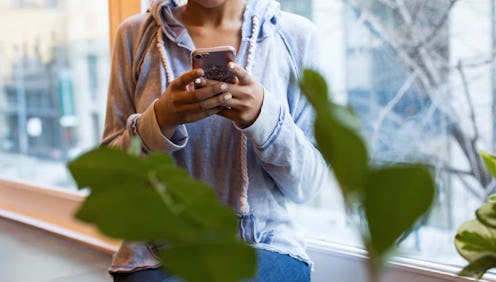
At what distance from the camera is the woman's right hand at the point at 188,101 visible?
1.07 m

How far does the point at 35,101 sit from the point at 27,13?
0.35m

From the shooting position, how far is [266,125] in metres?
1.11

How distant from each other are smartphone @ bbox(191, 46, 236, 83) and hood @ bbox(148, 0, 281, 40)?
203 millimetres

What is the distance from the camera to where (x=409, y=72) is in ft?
4.65

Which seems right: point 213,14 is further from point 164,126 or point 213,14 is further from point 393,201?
point 393,201

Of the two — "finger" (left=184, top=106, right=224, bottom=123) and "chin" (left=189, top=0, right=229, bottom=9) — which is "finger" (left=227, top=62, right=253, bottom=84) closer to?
"finger" (left=184, top=106, right=224, bottom=123)

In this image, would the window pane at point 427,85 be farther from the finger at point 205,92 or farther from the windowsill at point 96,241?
the finger at point 205,92

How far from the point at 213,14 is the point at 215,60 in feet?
0.80

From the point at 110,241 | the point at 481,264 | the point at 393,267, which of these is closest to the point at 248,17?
the point at 393,267

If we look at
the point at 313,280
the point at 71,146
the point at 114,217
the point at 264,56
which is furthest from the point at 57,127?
the point at 114,217

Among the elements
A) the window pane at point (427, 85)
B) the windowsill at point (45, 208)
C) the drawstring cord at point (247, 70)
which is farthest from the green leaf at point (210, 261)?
the windowsill at point (45, 208)

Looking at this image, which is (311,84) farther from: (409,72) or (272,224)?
(409,72)

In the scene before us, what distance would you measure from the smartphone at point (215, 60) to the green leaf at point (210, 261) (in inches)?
31.5

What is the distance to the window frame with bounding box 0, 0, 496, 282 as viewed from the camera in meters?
1.40
